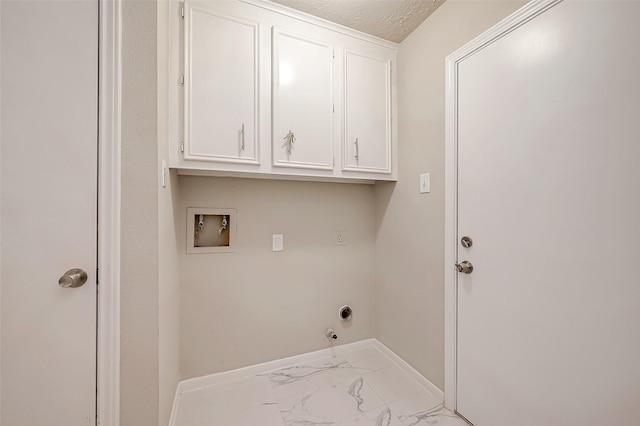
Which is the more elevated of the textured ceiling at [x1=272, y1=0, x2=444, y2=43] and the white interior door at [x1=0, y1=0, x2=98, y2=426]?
the textured ceiling at [x1=272, y1=0, x2=444, y2=43]

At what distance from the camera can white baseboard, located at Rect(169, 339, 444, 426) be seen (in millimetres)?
1525

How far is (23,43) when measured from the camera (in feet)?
2.62

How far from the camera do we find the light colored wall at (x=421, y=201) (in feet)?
4.72

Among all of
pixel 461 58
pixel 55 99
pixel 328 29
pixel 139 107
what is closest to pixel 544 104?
pixel 461 58

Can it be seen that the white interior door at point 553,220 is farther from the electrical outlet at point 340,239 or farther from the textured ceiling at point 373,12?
the electrical outlet at point 340,239

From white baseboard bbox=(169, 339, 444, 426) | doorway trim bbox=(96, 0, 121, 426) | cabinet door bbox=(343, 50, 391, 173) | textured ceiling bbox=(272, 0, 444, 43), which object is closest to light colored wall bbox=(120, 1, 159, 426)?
doorway trim bbox=(96, 0, 121, 426)

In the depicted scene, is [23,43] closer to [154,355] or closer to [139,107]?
[139,107]

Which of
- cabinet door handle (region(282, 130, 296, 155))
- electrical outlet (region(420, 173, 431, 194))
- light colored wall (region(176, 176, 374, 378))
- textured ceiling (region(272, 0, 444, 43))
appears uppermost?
textured ceiling (region(272, 0, 444, 43))

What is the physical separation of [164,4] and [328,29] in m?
0.94

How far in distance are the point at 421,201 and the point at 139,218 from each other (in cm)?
149

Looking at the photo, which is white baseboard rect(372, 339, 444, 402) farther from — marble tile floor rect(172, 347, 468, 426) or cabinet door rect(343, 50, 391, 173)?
cabinet door rect(343, 50, 391, 173)

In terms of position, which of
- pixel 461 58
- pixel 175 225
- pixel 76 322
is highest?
pixel 461 58

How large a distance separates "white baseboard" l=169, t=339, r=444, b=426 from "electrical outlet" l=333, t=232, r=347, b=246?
80 cm

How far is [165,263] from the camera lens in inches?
43.1
